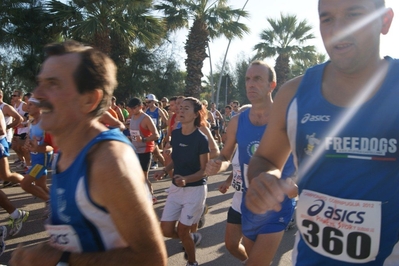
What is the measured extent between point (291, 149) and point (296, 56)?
81.6 feet

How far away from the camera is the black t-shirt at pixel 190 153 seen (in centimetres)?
490

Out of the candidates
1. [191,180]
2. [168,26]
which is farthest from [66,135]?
[168,26]

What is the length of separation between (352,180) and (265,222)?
6.32ft

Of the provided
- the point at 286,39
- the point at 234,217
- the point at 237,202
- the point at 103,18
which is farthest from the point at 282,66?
the point at 234,217

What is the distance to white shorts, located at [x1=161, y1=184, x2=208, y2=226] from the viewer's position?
4.72 metres

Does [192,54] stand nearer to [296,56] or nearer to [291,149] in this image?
[296,56]

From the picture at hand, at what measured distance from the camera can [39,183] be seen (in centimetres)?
654

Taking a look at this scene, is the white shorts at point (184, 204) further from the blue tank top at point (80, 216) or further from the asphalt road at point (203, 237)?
the blue tank top at point (80, 216)

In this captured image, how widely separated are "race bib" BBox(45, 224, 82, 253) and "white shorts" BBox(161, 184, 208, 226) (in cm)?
302

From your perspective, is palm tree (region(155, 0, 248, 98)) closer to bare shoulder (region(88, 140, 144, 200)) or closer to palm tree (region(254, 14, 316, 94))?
palm tree (region(254, 14, 316, 94))

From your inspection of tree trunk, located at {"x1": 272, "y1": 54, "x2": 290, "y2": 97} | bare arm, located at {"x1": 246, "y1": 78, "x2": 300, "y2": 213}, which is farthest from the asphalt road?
tree trunk, located at {"x1": 272, "y1": 54, "x2": 290, "y2": 97}

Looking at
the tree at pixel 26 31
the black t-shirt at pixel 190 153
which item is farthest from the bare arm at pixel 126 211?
the tree at pixel 26 31

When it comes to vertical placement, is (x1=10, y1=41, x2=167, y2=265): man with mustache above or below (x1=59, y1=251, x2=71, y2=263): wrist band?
above

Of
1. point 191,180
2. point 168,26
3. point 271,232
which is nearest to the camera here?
point 271,232
